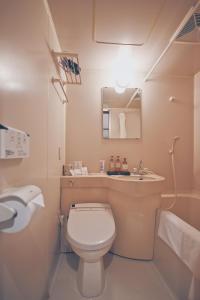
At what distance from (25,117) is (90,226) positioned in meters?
0.99

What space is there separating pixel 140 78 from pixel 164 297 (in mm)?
2222

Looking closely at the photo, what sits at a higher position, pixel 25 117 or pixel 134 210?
pixel 25 117

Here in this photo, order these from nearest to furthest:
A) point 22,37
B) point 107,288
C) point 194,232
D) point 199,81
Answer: point 22,37 → point 194,232 → point 107,288 → point 199,81

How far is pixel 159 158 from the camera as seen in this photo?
82.5 inches

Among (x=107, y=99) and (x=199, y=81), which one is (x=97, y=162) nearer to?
(x=107, y=99)

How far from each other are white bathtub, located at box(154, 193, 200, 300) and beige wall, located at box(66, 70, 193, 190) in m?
0.25

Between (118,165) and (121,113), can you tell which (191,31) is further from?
(118,165)

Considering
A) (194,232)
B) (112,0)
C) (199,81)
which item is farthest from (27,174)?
(199,81)

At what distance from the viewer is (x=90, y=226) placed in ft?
4.33

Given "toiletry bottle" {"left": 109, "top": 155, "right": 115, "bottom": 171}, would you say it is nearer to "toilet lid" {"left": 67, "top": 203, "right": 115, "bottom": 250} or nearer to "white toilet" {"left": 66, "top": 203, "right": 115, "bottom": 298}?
"toilet lid" {"left": 67, "top": 203, "right": 115, "bottom": 250}

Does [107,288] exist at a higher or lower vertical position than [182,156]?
lower

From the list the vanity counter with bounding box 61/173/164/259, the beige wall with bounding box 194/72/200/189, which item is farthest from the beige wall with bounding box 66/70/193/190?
the vanity counter with bounding box 61/173/164/259

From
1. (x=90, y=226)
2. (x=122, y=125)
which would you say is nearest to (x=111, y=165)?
(x=122, y=125)

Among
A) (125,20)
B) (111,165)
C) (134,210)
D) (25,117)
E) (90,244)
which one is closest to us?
(25,117)
